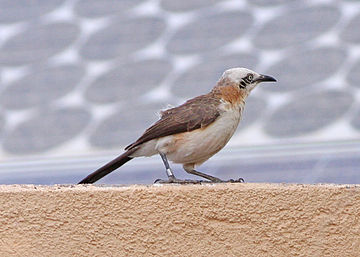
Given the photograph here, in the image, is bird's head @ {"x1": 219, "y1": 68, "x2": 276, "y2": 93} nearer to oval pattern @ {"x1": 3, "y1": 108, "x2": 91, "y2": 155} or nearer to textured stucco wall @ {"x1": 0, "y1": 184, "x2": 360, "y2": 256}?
textured stucco wall @ {"x1": 0, "y1": 184, "x2": 360, "y2": 256}

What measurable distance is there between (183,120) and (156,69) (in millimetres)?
4127

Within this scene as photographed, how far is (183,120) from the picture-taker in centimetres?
294

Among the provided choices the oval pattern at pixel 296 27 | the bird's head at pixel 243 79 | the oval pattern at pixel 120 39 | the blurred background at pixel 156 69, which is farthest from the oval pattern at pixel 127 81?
the bird's head at pixel 243 79

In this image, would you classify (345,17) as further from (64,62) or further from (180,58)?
(64,62)

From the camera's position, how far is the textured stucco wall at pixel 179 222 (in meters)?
2.24

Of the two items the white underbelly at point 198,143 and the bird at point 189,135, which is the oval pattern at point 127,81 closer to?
the bird at point 189,135

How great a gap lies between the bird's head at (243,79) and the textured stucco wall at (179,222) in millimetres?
974

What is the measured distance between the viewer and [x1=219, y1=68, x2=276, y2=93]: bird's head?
10.4 feet

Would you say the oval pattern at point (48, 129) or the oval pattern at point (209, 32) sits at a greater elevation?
the oval pattern at point (209, 32)

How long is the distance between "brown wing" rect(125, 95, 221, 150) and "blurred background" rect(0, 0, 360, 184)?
129 inches

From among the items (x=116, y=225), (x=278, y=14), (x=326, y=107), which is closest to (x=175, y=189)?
(x=116, y=225)

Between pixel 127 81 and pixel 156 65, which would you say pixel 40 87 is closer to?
pixel 127 81

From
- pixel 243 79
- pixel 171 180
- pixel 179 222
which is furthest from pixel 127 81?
pixel 179 222

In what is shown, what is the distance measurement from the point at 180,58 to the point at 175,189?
4.87 m
